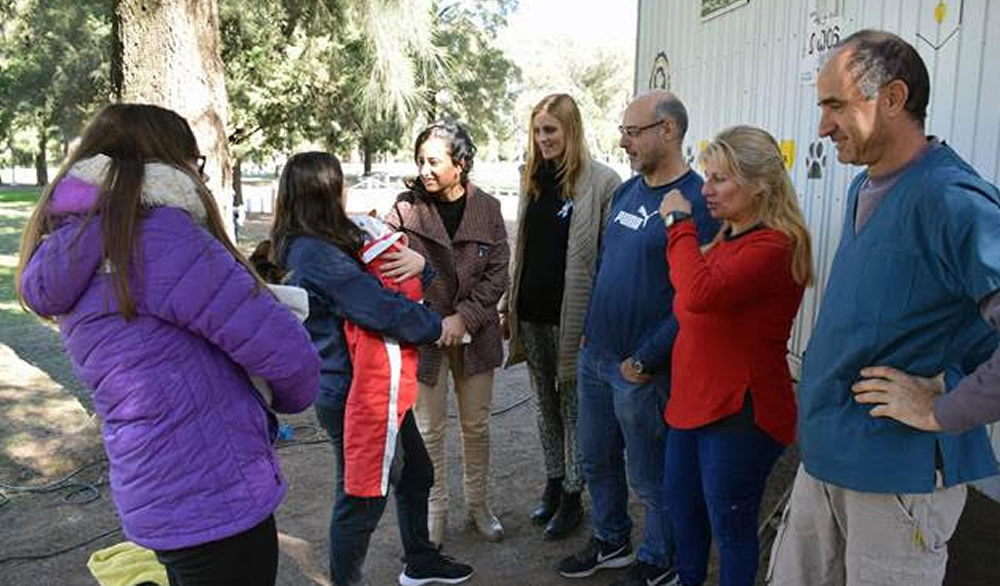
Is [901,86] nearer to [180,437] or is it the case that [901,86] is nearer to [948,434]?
[948,434]

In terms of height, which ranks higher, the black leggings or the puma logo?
the puma logo

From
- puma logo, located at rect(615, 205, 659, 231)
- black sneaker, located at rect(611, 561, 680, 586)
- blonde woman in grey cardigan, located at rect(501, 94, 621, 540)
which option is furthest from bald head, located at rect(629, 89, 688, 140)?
black sneaker, located at rect(611, 561, 680, 586)

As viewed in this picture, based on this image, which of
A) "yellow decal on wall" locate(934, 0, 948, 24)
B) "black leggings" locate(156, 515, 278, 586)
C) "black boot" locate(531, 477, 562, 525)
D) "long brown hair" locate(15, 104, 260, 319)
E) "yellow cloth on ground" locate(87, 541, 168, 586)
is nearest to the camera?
"long brown hair" locate(15, 104, 260, 319)

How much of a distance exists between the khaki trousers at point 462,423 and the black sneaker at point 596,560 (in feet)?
1.82

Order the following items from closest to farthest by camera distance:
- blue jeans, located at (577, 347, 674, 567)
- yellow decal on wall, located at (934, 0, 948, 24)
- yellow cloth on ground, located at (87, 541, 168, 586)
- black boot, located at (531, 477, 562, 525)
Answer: yellow cloth on ground, located at (87, 541, 168, 586) < yellow decal on wall, located at (934, 0, 948, 24) < blue jeans, located at (577, 347, 674, 567) < black boot, located at (531, 477, 562, 525)

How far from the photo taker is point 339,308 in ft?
8.75

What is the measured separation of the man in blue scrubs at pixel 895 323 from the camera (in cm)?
171

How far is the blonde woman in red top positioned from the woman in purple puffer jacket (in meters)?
1.28

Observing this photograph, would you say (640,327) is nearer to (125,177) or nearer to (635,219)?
(635,219)

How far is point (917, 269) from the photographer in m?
1.72

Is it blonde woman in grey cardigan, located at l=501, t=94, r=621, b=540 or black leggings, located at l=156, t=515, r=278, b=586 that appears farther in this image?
blonde woman in grey cardigan, located at l=501, t=94, r=621, b=540

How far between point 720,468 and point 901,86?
1.28 meters

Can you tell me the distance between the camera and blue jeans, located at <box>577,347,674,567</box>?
305 centimetres

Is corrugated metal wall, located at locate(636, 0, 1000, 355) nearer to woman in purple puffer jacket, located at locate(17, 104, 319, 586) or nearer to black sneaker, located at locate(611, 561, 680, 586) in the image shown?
black sneaker, located at locate(611, 561, 680, 586)
